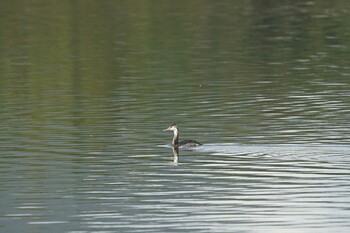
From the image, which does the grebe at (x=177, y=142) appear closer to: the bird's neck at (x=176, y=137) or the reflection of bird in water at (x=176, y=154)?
the bird's neck at (x=176, y=137)

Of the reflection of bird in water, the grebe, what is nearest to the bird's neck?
the grebe

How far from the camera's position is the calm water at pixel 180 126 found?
22516mm

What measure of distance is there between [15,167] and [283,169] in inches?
225

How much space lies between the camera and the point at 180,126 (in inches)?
1307

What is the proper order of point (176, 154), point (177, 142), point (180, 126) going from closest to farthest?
point (176, 154)
point (177, 142)
point (180, 126)

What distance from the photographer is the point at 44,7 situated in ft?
278

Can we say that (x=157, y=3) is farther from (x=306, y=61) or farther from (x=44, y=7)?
(x=306, y=61)

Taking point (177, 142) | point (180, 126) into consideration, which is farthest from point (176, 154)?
point (180, 126)

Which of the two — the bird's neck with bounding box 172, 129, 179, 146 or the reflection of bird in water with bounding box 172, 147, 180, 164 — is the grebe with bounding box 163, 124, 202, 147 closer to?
the bird's neck with bounding box 172, 129, 179, 146

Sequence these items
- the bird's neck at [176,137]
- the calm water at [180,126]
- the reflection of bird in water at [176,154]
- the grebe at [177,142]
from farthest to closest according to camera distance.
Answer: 1. the bird's neck at [176,137]
2. the grebe at [177,142]
3. the reflection of bird in water at [176,154]
4. the calm water at [180,126]

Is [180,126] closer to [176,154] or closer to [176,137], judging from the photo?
[176,137]

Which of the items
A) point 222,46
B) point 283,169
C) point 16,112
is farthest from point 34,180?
point 222,46

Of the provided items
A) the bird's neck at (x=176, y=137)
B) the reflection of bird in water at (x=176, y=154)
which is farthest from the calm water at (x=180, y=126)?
the bird's neck at (x=176, y=137)

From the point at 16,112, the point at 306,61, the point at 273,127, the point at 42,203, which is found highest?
the point at 306,61
